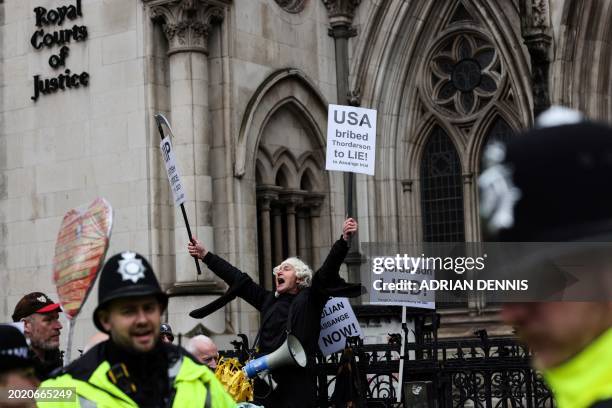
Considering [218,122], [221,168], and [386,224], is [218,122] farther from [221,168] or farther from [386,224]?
[386,224]

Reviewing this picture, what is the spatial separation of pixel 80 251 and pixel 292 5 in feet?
49.0

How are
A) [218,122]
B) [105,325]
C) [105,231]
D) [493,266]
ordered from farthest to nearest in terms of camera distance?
1. [218,122]
2. [105,231]
3. [105,325]
4. [493,266]

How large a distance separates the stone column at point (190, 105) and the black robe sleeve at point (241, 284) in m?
6.36

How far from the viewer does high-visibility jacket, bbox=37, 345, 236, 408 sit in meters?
3.84

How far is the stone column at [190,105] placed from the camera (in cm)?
1664

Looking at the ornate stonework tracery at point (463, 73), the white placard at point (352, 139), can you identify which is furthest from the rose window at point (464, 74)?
the white placard at point (352, 139)

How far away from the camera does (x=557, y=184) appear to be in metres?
1.48

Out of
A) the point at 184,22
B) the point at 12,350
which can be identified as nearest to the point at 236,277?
the point at 12,350

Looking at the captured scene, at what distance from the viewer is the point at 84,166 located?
57.4 feet

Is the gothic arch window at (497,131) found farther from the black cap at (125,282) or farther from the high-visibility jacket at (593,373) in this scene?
the high-visibility jacket at (593,373)

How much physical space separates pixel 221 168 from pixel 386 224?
136 inches

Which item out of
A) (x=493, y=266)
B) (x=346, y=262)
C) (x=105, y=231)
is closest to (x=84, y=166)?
(x=346, y=262)

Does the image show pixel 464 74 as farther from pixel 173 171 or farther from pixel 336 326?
pixel 336 326

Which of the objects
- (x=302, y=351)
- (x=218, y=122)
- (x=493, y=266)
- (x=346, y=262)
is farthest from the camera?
(x=346, y=262)
